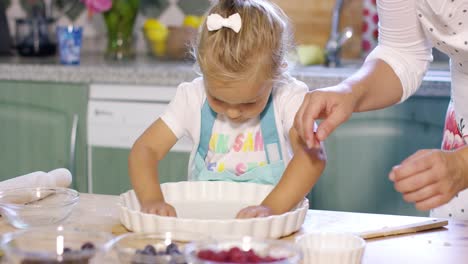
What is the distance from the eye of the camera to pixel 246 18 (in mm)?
1604

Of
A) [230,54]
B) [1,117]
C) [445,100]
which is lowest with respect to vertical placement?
[1,117]

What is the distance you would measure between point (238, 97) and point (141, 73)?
112 cm

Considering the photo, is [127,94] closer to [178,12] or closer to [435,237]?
[178,12]

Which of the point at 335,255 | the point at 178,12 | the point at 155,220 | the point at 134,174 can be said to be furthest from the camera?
the point at 178,12

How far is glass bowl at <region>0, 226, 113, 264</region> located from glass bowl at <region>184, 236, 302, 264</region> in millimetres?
119

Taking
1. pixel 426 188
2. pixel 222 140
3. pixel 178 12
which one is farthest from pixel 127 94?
pixel 426 188

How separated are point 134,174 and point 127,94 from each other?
1157 mm

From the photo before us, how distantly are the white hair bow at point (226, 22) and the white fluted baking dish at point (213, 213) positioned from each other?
0.99 feet

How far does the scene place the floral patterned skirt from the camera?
1.68 m

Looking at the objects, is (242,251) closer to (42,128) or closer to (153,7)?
(42,128)

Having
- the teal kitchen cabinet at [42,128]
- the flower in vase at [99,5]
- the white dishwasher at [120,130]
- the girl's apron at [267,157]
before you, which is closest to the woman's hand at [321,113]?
the girl's apron at [267,157]

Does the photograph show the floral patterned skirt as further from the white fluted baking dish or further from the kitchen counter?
the kitchen counter

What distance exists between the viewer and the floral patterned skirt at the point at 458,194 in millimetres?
1677

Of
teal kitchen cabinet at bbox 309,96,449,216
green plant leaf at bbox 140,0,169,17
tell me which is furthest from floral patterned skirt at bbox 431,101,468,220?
green plant leaf at bbox 140,0,169,17
